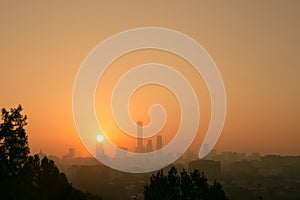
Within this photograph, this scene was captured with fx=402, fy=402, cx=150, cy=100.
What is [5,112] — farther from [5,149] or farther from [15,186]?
[15,186]

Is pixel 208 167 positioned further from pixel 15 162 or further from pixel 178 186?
pixel 15 162

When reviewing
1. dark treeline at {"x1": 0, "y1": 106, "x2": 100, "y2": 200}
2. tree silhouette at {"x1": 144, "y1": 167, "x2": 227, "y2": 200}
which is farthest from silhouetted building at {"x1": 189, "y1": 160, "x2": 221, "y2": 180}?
dark treeline at {"x1": 0, "y1": 106, "x2": 100, "y2": 200}

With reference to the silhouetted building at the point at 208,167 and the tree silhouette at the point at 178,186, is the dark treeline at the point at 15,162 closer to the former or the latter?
the tree silhouette at the point at 178,186

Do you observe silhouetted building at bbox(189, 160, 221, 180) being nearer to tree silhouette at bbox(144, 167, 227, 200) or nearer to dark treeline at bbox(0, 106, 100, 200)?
tree silhouette at bbox(144, 167, 227, 200)

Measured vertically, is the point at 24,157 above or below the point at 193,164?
below

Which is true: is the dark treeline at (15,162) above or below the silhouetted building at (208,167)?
below

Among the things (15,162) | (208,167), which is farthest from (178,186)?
(208,167)

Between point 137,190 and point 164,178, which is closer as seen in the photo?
point 164,178

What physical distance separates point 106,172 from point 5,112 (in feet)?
413

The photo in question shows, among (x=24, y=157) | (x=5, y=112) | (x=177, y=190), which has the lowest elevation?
(x=177, y=190)

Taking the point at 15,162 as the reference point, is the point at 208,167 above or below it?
above

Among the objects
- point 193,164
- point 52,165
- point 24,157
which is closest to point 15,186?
point 24,157

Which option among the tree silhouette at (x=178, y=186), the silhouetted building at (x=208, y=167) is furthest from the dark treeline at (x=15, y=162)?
the silhouetted building at (x=208, y=167)

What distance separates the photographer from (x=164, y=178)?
155 feet
